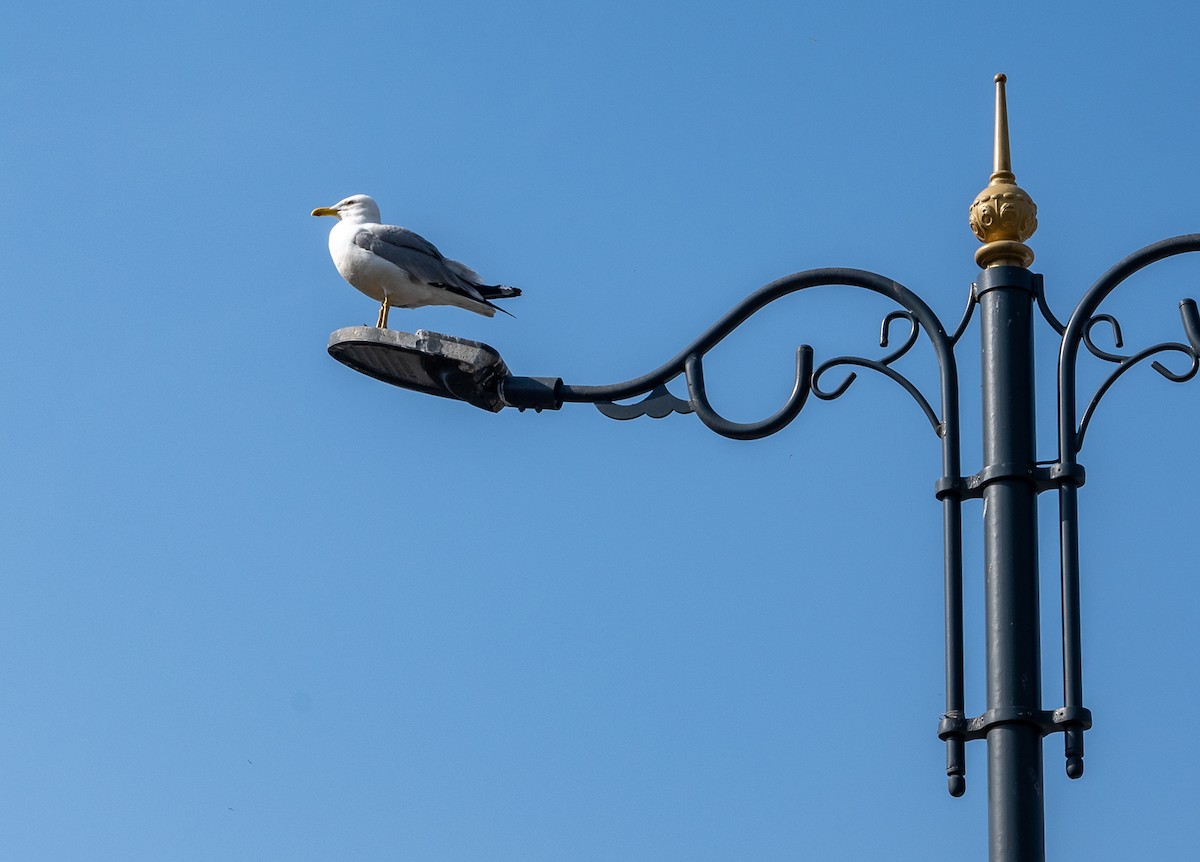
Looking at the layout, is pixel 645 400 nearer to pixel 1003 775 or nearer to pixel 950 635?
pixel 950 635

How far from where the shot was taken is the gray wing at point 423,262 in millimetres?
8727

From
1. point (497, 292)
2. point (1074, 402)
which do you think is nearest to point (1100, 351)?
point (1074, 402)

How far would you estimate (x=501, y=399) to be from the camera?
21.0 feet

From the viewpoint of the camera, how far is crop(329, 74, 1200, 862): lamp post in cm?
523

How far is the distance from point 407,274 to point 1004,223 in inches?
143

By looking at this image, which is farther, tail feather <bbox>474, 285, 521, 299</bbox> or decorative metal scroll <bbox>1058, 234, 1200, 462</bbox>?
tail feather <bbox>474, 285, 521, 299</bbox>

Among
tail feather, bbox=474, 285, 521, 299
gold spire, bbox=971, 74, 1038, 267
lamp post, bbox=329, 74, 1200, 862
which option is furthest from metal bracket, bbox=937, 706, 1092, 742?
tail feather, bbox=474, 285, 521, 299

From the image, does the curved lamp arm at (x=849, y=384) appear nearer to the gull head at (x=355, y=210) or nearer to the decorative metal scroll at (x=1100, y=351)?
the decorative metal scroll at (x=1100, y=351)

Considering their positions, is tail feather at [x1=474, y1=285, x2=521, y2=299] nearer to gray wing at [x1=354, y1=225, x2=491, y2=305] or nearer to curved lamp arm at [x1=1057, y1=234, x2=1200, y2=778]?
gray wing at [x1=354, y1=225, x2=491, y2=305]

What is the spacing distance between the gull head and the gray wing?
2.88 feet

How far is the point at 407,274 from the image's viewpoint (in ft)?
29.0

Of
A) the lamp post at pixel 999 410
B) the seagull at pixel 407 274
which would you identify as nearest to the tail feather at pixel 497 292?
the seagull at pixel 407 274

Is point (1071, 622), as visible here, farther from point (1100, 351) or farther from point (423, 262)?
point (423, 262)

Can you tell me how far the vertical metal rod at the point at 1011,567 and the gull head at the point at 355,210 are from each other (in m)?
4.67
